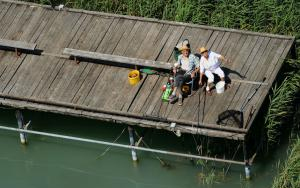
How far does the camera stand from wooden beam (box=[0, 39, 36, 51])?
25.5 meters

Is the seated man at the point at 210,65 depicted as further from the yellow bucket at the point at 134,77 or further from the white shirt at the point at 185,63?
the yellow bucket at the point at 134,77

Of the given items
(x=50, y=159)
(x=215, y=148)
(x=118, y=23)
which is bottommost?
(x=50, y=159)

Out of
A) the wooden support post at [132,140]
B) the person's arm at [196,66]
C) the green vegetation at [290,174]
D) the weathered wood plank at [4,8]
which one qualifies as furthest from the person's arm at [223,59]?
the weathered wood plank at [4,8]

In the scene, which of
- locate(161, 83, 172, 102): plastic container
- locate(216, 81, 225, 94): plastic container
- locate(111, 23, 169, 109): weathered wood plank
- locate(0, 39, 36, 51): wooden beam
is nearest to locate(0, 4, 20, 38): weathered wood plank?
locate(0, 39, 36, 51): wooden beam

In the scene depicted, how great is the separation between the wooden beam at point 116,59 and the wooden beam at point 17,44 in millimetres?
969

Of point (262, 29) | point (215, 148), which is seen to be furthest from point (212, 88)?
point (262, 29)

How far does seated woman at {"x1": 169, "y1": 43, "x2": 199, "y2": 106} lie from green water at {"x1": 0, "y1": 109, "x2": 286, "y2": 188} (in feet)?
5.30

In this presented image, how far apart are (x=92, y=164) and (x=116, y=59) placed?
2748mm

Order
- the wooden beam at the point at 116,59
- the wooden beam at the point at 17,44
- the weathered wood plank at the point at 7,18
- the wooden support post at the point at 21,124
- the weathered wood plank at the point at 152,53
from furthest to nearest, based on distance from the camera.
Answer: the weathered wood plank at the point at 7,18
the wooden beam at the point at 17,44
the wooden support post at the point at 21,124
the wooden beam at the point at 116,59
the weathered wood plank at the point at 152,53

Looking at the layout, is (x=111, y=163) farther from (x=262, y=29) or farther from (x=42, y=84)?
(x=262, y=29)

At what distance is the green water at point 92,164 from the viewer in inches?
933

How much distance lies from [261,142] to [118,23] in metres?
5.37

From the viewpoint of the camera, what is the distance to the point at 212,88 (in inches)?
941

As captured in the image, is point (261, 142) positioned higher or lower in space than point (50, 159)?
higher
